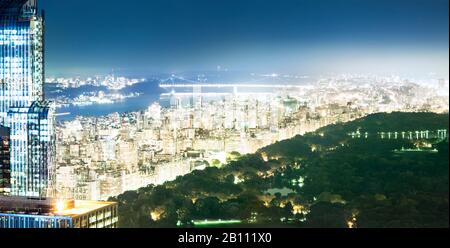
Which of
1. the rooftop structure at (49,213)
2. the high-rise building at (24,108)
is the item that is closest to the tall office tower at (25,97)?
the high-rise building at (24,108)

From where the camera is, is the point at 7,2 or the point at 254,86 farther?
the point at 254,86

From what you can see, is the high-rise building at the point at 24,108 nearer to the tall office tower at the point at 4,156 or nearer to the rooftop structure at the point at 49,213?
the tall office tower at the point at 4,156

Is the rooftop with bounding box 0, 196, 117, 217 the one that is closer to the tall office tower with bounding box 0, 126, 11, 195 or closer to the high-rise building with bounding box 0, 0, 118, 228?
the high-rise building with bounding box 0, 0, 118, 228

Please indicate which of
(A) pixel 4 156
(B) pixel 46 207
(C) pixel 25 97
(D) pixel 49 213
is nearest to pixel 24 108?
(C) pixel 25 97

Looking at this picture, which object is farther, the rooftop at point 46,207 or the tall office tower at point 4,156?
the tall office tower at point 4,156

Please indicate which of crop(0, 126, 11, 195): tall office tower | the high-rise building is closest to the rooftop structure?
the high-rise building

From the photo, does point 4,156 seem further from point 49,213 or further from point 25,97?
point 49,213
